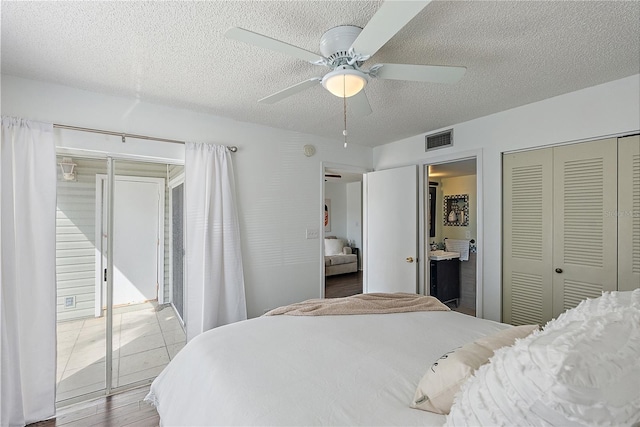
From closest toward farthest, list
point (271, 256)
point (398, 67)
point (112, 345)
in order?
point (398, 67) < point (112, 345) < point (271, 256)

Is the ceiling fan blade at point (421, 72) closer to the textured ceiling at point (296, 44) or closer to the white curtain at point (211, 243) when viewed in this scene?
the textured ceiling at point (296, 44)

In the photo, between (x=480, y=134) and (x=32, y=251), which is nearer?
(x=32, y=251)

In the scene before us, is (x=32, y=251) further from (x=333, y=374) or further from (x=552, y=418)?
(x=552, y=418)

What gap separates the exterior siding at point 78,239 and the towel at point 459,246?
15.4 feet

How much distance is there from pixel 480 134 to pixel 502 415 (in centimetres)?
287

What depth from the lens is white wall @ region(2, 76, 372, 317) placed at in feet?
7.43

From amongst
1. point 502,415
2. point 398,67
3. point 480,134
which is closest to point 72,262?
point 398,67

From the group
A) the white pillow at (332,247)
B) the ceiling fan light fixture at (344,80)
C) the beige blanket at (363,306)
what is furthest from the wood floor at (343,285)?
the ceiling fan light fixture at (344,80)

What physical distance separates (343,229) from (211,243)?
17.3 feet

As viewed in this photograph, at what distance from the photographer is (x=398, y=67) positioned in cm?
156

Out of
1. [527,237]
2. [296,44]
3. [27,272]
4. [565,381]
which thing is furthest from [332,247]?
[565,381]

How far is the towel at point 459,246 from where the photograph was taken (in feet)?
15.2

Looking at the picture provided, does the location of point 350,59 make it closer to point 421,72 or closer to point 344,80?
point 344,80

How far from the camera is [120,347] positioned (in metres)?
2.62
